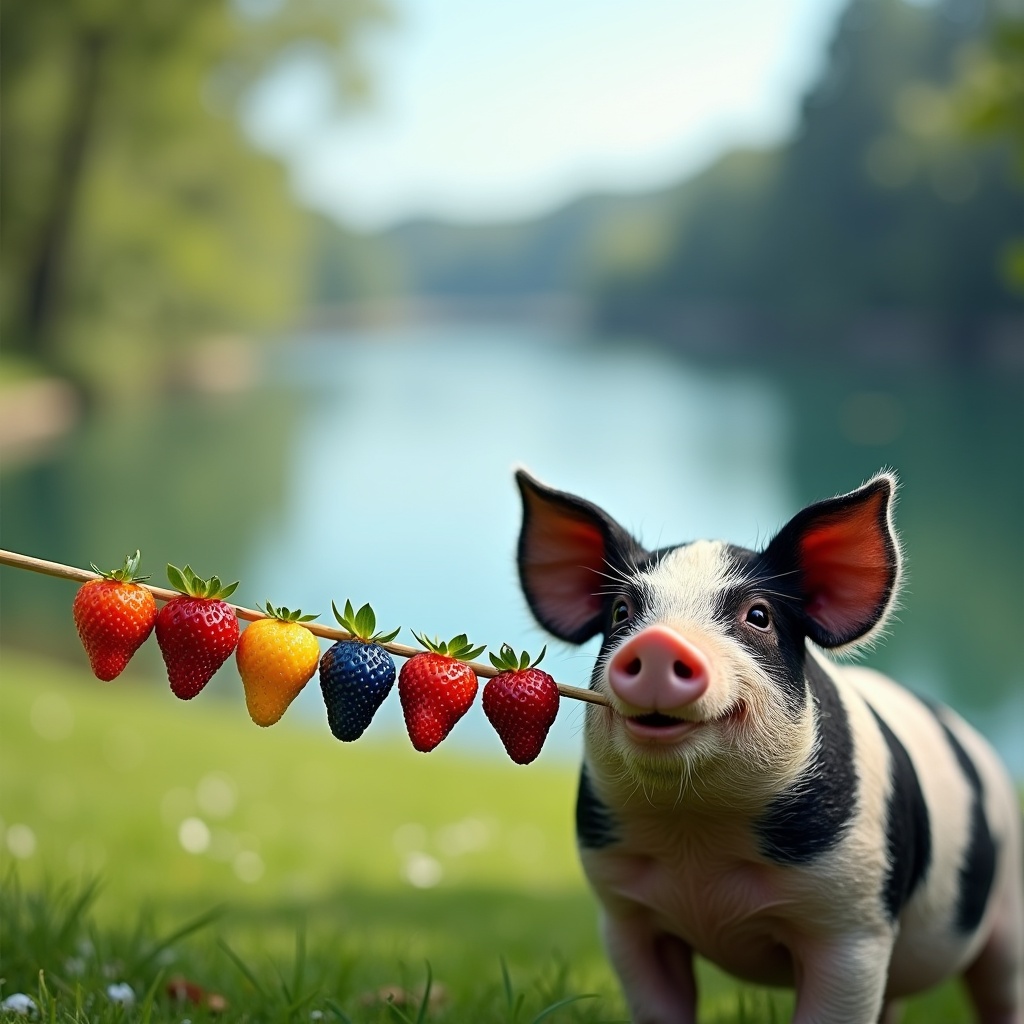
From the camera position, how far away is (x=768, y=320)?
64.2 meters

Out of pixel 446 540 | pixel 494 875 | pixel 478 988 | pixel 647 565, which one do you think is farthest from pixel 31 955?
pixel 446 540

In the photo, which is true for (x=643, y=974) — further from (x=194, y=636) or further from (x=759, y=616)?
(x=194, y=636)

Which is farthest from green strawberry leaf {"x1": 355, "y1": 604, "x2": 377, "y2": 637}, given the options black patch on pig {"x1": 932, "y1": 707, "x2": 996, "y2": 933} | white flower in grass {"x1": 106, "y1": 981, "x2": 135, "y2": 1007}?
black patch on pig {"x1": 932, "y1": 707, "x2": 996, "y2": 933}

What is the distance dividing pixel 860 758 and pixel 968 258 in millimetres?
50436

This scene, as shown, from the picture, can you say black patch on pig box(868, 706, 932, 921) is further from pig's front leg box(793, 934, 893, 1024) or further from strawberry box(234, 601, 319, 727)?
strawberry box(234, 601, 319, 727)

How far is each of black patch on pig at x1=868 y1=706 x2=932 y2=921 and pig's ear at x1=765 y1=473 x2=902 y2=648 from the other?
Result: 1.20 ft

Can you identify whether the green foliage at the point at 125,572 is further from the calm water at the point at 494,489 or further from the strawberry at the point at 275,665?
the calm water at the point at 494,489

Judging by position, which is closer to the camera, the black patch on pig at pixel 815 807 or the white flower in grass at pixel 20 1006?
the black patch on pig at pixel 815 807

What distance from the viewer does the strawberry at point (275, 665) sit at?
2377 millimetres

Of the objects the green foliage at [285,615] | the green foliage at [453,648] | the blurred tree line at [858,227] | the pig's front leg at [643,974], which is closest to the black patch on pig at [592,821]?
the pig's front leg at [643,974]

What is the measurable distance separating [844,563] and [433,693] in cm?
80

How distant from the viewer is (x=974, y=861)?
3.01m

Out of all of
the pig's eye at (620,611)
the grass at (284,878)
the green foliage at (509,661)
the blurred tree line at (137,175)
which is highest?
the blurred tree line at (137,175)

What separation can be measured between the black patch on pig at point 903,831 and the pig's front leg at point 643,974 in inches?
17.8
